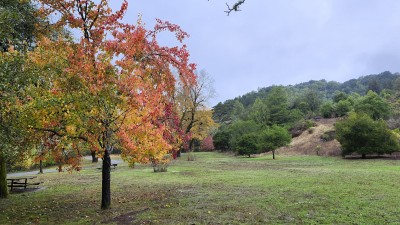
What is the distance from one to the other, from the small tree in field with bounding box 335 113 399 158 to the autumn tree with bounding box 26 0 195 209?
2926 cm

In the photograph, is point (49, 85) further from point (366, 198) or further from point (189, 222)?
point (366, 198)

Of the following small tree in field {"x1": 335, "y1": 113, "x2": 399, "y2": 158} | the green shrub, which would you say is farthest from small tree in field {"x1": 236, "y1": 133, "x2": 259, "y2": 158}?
small tree in field {"x1": 335, "y1": 113, "x2": 399, "y2": 158}

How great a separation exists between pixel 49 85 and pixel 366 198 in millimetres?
11017

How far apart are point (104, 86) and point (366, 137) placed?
107 ft

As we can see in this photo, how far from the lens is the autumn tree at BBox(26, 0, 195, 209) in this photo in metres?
8.90

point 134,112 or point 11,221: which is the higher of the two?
point 134,112

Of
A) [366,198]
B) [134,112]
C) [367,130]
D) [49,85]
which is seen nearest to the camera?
[49,85]

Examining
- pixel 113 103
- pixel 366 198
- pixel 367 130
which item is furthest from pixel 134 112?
pixel 367 130

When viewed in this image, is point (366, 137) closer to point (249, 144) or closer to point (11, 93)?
point (249, 144)

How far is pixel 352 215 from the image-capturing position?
8.88 meters

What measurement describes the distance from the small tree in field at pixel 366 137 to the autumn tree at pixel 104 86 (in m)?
29.3

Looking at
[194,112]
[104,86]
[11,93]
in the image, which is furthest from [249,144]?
[11,93]

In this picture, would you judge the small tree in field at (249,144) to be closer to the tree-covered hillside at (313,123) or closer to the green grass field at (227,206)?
the tree-covered hillside at (313,123)

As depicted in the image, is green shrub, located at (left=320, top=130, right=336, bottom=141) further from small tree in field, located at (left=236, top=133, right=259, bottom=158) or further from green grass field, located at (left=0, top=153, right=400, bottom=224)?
green grass field, located at (left=0, top=153, right=400, bottom=224)
